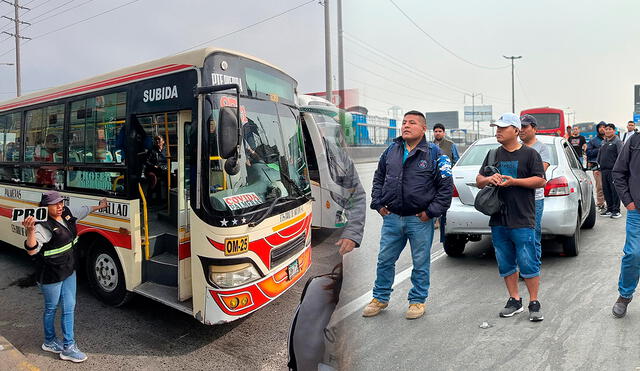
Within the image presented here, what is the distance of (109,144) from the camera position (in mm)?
4254

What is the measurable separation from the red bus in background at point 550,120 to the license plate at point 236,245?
74.7 ft

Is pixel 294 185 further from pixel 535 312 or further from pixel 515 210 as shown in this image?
pixel 535 312

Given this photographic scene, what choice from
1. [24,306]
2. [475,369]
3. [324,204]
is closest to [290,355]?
[475,369]

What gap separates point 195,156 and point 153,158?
1.17 m

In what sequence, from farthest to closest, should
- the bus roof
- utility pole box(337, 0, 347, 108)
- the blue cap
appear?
the bus roof < the blue cap < utility pole box(337, 0, 347, 108)

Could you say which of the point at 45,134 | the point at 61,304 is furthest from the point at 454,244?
the point at 45,134

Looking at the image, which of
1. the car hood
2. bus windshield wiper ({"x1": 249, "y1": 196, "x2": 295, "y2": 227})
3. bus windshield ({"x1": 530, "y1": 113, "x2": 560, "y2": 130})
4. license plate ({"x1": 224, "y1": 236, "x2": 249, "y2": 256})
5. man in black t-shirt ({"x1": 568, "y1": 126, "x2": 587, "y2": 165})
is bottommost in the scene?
license plate ({"x1": 224, "y1": 236, "x2": 249, "y2": 256})

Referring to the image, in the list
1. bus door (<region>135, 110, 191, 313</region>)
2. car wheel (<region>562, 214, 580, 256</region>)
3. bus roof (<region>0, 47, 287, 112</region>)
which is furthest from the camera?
car wheel (<region>562, 214, 580, 256</region>)

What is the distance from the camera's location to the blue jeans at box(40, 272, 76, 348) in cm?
341

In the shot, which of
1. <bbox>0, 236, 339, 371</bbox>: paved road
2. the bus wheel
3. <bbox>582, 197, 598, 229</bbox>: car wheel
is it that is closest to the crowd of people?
<bbox>0, 236, 339, 371</bbox>: paved road

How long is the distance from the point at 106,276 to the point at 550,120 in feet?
78.4

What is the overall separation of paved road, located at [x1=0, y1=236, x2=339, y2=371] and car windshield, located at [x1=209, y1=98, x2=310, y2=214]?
2.25ft

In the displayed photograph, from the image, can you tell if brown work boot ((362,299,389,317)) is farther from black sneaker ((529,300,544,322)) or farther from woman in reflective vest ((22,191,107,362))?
woman in reflective vest ((22,191,107,362))

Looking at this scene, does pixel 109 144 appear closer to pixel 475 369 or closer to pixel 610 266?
pixel 475 369
